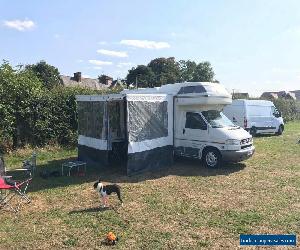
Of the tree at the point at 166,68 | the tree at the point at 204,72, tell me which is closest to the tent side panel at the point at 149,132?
the tree at the point at 166,68

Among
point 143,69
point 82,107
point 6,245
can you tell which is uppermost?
point 143,69

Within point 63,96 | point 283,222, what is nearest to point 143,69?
point 63,96

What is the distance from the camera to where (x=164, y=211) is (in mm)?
8383

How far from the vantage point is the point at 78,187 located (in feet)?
34.7

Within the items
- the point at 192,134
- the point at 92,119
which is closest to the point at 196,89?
the point at 192,134

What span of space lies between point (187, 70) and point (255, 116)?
58.8m

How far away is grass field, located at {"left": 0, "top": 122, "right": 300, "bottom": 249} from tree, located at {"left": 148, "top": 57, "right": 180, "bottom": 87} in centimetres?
6322

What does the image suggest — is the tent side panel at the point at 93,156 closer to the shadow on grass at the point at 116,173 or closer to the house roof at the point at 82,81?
the shadow on grass at the point at 116,173

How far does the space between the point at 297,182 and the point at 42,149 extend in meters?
10.4

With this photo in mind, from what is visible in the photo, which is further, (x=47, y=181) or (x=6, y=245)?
(x=47, y=181)

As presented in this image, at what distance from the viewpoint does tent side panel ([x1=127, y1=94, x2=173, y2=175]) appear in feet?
38.8

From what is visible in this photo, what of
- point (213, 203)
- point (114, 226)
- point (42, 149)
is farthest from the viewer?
point (42, 149)

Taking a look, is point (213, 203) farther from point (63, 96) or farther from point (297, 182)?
point (63, 96)

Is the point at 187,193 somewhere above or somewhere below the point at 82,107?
below
